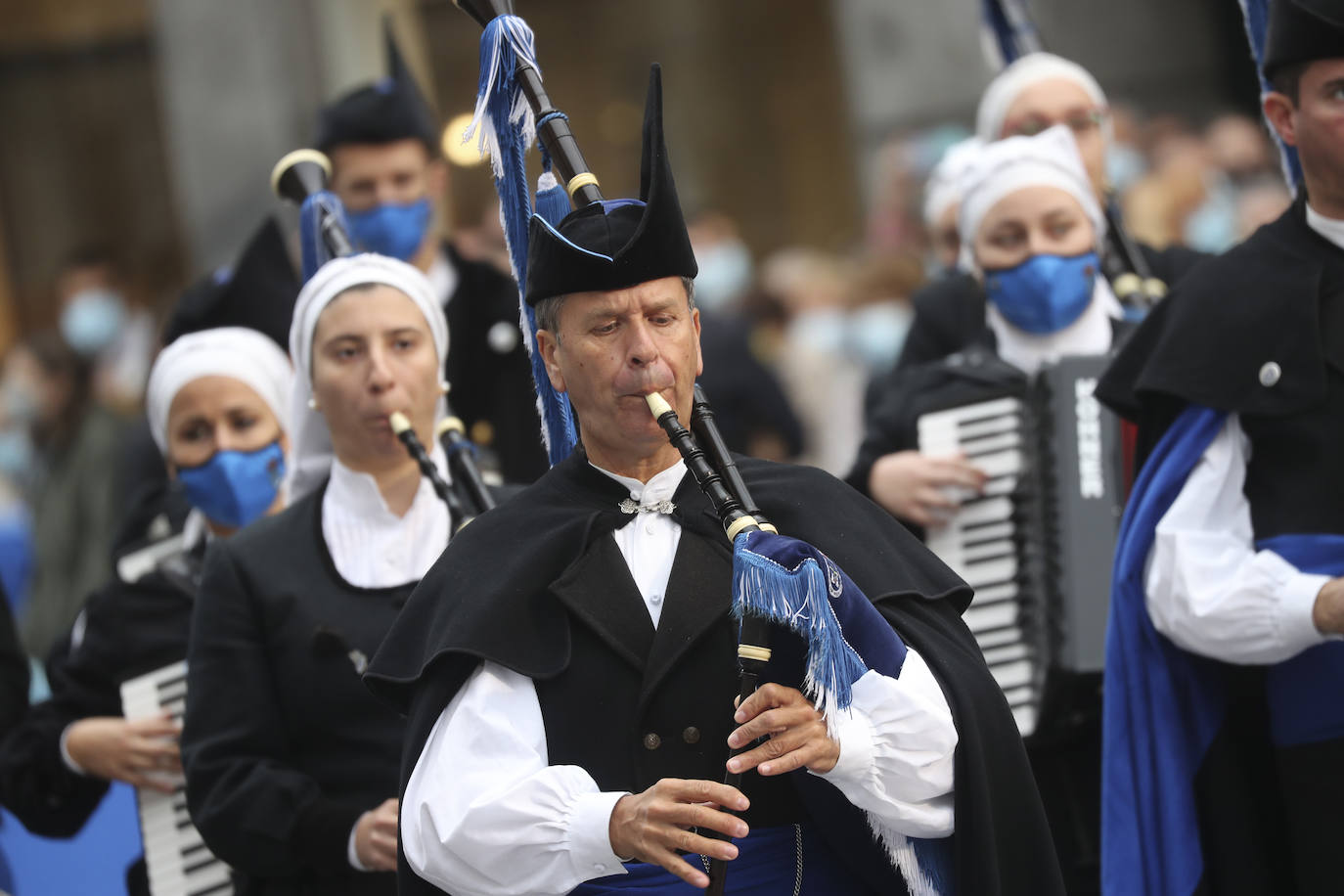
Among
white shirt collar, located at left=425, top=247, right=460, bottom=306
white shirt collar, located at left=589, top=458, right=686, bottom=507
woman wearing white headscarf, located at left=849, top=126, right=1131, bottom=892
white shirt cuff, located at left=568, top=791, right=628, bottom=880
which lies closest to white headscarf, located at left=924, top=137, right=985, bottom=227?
woman wearing white headscarf, located at left=849, top=126, right=1131, bottom=892

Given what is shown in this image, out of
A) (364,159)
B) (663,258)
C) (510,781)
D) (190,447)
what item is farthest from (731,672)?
(364,159)

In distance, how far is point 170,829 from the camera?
539 centimetres

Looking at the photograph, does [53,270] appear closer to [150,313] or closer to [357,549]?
[150,313]

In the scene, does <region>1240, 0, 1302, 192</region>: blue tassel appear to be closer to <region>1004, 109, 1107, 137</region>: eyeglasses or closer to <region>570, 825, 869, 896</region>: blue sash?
<region>1004, 109, 1107, 137</region>: eyeglasses

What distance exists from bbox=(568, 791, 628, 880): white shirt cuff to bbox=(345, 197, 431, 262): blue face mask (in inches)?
147

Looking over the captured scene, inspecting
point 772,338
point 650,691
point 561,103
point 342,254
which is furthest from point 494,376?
point 561,103

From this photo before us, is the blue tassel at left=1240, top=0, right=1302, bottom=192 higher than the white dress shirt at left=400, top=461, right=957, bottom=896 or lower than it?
higher

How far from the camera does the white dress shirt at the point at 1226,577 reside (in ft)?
14.3

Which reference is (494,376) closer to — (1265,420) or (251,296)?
(251,296)

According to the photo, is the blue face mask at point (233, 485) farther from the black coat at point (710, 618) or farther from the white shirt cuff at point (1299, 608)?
the white shirt cuff at point (1299, 608)

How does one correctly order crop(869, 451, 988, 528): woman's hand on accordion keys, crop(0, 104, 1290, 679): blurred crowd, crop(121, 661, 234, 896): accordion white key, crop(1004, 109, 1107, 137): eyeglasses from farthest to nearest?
crop(0, 104, 1290, 679): blurred crowd < crop(1004, 109, 1107, 137): eyeglasses < crop(869, 451, 988, 528): woman's hand on accordion keys < crop(121, 661, 234, 896): accordion white key

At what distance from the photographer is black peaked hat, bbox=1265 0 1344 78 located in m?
4.34

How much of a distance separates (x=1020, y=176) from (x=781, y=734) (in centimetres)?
303

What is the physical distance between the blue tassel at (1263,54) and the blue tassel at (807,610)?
2120 mm
